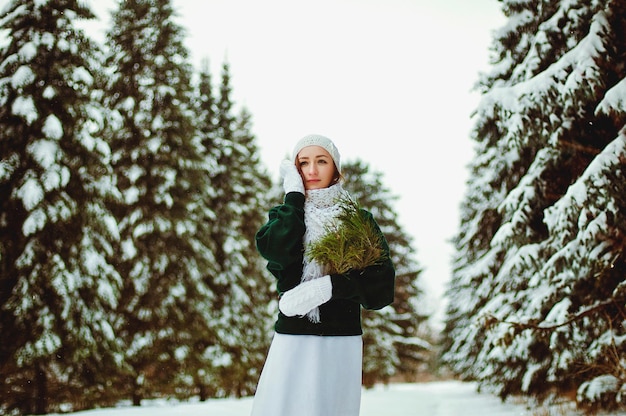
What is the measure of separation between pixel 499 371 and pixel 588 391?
21.1ft

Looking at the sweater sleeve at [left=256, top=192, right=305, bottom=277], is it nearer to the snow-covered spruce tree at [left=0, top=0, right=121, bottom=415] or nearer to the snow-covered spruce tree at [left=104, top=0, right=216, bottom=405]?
the snow-covered spruce tree at [left=0, top=0, right=121, bottom=415]

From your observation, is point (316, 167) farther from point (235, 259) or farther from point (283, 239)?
point (235, 259)

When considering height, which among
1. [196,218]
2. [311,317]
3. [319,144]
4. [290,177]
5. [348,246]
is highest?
[196,218]

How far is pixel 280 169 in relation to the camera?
11.0 feet

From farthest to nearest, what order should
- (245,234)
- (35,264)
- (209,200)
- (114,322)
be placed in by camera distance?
(245,234)
(209,200)
(114,322)
(35,264)

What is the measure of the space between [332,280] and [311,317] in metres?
0.25

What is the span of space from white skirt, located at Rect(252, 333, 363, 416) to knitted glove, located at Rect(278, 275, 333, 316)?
188 millimetres

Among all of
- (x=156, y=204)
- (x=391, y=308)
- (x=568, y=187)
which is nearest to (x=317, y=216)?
(x=568, y=187)

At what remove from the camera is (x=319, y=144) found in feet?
10.9

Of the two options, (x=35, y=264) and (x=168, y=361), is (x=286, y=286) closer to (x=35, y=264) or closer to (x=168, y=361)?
(x=35, y=264)

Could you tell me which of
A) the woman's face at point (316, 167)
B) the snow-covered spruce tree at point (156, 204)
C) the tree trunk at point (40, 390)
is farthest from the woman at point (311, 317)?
the snow-covered spruce tree at point (156, 204)

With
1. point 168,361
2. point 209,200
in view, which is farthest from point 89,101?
point 209,200

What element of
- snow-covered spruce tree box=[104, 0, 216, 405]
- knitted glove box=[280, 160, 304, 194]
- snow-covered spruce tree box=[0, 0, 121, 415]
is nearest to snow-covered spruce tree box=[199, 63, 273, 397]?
snow-covered spruce tree box=[104, 0, 216, 405]

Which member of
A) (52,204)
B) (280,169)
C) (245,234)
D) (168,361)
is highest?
(245,234)
